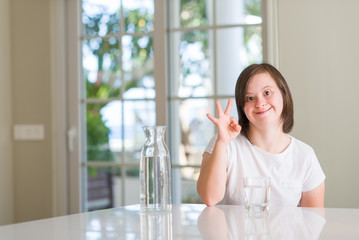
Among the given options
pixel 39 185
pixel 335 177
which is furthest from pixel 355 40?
pixel 39 185

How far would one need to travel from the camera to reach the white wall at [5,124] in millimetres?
3674

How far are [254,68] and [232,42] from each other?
1511 mm

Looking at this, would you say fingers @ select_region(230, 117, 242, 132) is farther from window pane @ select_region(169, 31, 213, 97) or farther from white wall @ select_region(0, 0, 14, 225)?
white wall @ select_region(0, 0, 14, 225)

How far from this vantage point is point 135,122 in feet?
14.6

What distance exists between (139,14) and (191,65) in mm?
561

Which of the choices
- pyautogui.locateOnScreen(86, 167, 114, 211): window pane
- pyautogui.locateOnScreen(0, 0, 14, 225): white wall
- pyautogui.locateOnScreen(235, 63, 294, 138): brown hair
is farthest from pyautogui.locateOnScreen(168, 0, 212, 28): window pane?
pyautogui.locateOnScreen(86, 167, 114, 211): window pane

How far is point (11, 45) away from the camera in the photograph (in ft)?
12.3

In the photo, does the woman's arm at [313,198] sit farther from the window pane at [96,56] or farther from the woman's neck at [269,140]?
the window pane at [96,56]

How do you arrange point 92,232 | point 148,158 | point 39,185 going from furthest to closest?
point 39,185 → point 148,158 → point 92,232

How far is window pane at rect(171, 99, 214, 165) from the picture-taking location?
3.50 metres

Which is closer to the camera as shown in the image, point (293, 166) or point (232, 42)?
point (293, 166)

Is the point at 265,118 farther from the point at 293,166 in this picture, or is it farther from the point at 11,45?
the point at 11,45

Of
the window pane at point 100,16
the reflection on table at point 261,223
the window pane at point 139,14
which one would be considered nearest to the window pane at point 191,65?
the window pane at point 139,14

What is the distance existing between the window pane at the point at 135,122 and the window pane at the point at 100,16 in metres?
0.56
